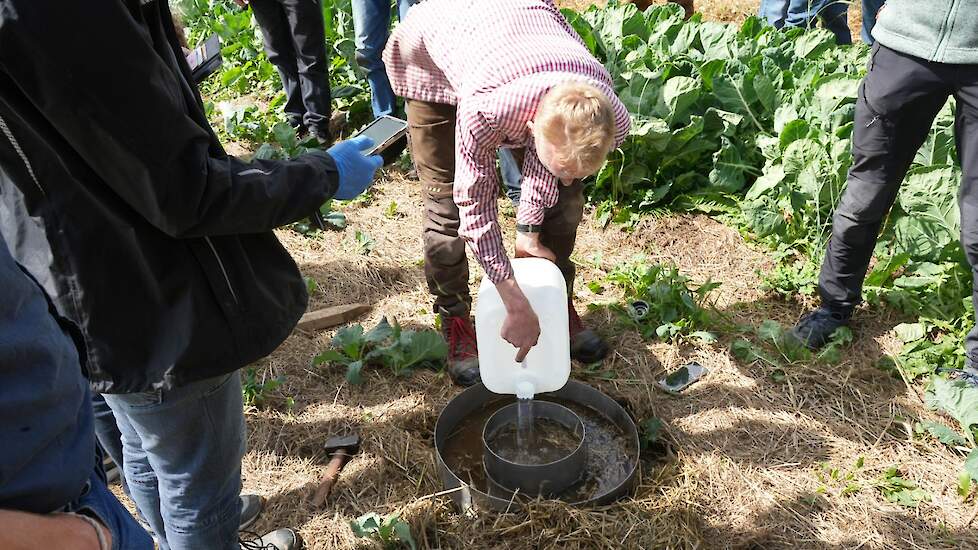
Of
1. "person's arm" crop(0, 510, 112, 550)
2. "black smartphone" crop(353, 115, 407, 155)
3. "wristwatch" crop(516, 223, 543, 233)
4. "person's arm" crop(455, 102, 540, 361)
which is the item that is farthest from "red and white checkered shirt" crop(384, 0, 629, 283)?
"person's arm" crop(0, 510, 112, 550)

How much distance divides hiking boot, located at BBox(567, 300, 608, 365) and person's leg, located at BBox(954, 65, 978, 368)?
140 cm

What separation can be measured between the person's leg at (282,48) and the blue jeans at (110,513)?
4.11m

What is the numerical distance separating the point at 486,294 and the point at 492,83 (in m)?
0.69

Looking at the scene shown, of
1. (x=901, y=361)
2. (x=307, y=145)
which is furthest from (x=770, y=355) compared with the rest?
(x=307, y=145)

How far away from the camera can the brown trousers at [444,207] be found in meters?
2.77

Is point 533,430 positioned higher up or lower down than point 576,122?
lower down

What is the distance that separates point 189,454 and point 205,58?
3.71ft

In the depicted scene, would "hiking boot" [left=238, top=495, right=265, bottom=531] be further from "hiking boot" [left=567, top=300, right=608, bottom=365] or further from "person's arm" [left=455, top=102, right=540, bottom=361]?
"hiking boot" [left=567, top=300, right=608, bottom=365]

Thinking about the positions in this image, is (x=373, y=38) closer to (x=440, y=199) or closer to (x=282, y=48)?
(x=282, y=48)

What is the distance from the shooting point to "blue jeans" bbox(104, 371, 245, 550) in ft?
5.23

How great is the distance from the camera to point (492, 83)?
2.20m

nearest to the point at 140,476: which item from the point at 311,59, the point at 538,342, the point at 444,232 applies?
the point at 538,342

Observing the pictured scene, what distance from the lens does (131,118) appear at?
128cm

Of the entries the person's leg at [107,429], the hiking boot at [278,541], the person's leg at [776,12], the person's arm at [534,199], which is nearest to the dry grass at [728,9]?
the person's leg at [776,12]
